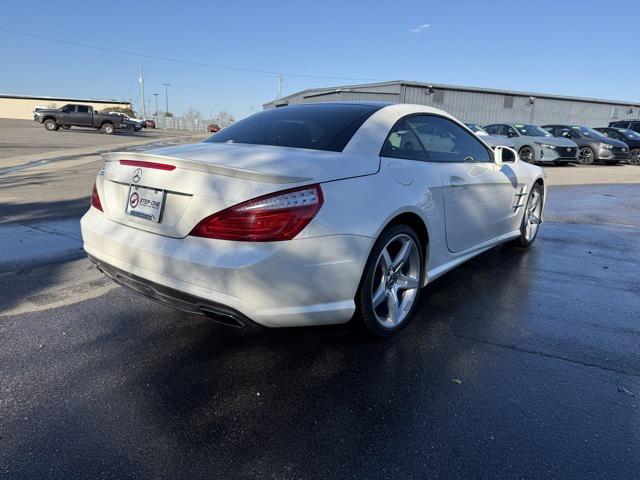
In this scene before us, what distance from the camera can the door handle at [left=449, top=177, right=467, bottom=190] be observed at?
348 centimetres

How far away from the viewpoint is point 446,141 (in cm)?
383

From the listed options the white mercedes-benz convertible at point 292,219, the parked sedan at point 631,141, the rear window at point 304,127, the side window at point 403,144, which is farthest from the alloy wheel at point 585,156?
the rear window at point 304,127

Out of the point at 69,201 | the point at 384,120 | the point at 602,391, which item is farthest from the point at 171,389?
the point at 69,201

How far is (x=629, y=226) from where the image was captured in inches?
283

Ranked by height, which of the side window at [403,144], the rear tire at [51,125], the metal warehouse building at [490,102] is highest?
the metal warehouse building at [490,102]

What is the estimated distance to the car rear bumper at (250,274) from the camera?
227 centimetres

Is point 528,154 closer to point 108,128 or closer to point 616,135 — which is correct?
point 616,135

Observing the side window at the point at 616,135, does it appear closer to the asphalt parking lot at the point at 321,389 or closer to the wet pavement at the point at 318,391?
the asphalt parking lot at the point at 321,389

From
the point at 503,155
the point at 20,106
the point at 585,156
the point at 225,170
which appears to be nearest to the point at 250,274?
the point at 225,170

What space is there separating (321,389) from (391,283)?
889 mm

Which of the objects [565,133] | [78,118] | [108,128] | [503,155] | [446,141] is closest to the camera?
[446,141]

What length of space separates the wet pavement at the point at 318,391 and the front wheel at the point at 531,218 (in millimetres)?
1428

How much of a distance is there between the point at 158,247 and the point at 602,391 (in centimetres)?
252

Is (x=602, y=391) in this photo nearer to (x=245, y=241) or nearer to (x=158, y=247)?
(x=245, y=241)
